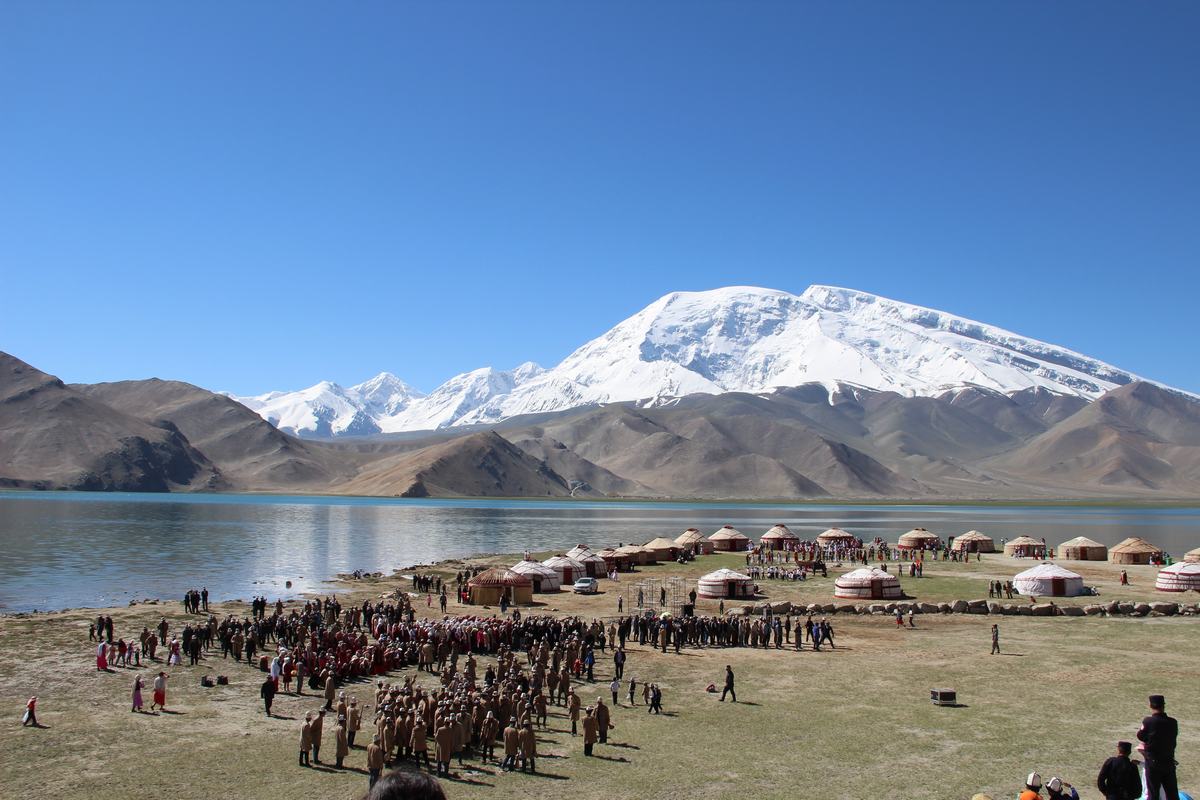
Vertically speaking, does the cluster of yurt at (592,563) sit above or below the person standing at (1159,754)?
below

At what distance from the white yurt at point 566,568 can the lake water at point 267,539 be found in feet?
51.5

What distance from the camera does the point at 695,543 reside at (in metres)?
88.4

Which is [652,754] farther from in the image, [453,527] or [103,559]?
[453,527]

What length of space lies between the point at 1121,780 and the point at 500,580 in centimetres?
4238

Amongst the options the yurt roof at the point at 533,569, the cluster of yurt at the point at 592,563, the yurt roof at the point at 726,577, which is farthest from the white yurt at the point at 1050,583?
the yurt roof at the point at 533,569

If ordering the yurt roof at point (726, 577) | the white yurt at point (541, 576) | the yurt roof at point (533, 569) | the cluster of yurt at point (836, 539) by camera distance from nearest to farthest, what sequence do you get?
the yurt roof at point (726, 577) → the yurt roof at point (533, 569) → the white yurt at point (541, 576) → the cluster of yurt at point (836, 539)

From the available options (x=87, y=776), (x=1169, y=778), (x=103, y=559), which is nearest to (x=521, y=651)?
(x=87, y=776)

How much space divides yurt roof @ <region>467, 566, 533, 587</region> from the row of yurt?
33.7m

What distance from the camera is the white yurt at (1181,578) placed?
5647cm

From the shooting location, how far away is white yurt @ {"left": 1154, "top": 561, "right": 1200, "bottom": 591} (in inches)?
2223

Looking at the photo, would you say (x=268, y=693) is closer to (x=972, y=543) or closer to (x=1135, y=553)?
(x=1135, y=553)

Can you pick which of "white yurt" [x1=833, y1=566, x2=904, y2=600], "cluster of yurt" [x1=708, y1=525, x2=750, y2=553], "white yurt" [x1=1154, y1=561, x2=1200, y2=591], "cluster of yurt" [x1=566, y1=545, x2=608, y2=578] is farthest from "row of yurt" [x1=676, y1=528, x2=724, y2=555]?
"white yurt" [x1=1154, y1=561, x2=1200, y2=591]

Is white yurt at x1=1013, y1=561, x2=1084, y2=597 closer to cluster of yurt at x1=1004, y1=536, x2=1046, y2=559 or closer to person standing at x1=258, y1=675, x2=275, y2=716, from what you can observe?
cluster of yurt at x1=1004, y1=536, x2=1046, y2=559

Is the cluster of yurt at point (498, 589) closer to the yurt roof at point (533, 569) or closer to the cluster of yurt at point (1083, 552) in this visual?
the yurt roof at point (533, 569)
